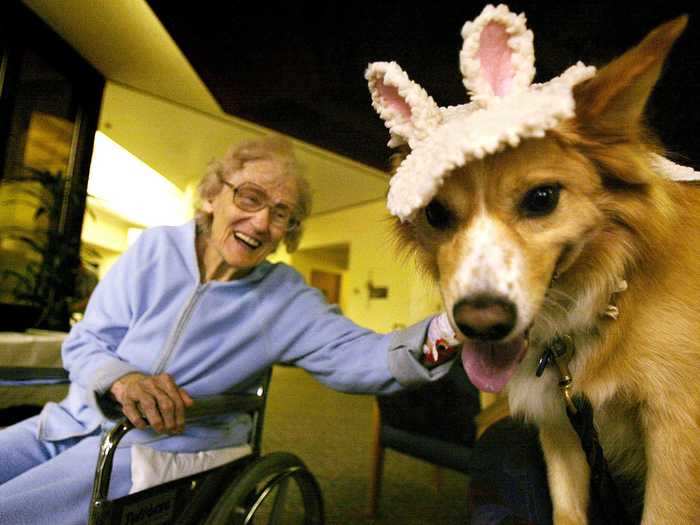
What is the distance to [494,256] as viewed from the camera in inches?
28.1

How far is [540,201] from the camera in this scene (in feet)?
2.59

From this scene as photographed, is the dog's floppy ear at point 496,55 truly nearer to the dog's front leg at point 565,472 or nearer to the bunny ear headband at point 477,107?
the bunny ear headband at point 477,107

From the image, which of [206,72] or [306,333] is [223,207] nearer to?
[306,333]

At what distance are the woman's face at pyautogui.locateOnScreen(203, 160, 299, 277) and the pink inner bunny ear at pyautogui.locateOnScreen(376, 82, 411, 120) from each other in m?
0.76

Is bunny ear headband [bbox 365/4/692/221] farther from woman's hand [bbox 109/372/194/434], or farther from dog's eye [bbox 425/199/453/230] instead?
woman's hand [bbox 109/372/194/434]

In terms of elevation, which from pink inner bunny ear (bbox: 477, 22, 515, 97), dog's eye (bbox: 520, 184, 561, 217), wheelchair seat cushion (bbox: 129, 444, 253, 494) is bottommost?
wheelchair seat cushion (bbox: 129, 444, 253, 494)

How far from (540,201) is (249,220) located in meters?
0.90

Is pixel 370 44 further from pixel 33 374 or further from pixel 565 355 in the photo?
pixel 565 355

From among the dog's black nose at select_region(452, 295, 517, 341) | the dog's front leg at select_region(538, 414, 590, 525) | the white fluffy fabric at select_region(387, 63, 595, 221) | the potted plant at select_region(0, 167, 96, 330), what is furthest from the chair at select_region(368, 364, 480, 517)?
the potted plant at select_region(0, 167, 96, 330)

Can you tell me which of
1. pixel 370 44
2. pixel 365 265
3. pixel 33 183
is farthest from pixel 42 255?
pixel 365 265

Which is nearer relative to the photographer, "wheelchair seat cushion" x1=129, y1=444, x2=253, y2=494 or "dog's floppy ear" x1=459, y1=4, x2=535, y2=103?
"dog's floppy ear" x1=459, y1=4, x2=535, y2=103

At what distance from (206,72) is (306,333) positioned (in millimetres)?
3131

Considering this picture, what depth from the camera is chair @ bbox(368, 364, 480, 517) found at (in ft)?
6.88

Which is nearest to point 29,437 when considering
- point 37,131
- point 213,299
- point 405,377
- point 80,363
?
point 80,363
